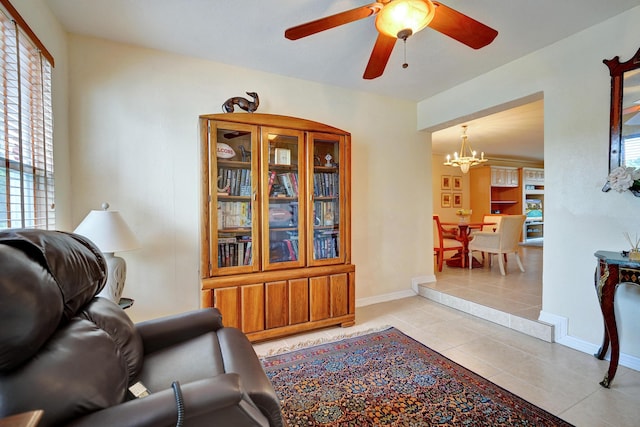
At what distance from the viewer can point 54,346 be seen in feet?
2.93

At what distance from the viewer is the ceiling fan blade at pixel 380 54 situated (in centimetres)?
174

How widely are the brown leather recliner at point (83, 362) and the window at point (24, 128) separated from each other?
0.53 m

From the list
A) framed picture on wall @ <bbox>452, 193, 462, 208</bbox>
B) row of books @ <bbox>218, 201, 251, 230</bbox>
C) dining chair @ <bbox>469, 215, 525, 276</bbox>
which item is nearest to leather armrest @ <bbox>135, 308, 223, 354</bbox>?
row of books @ <bbox>218, 201, 251, 230</bbox>

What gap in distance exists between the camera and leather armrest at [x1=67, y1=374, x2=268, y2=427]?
81cm

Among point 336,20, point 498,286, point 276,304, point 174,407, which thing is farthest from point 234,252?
point 498,286

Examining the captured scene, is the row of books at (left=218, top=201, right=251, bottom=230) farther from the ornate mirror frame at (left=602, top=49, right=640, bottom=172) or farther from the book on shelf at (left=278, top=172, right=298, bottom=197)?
the ornate mirror frame at (left=602, top=49, right=640, bottom=172)

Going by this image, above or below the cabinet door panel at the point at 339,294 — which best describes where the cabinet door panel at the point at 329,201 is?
above

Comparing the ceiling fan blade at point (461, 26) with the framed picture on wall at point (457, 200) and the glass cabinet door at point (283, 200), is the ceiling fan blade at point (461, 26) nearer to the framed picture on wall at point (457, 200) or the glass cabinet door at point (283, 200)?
the glass cabinet door at point (283, 200)

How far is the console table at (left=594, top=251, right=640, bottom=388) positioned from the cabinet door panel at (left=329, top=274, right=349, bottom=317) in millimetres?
1894

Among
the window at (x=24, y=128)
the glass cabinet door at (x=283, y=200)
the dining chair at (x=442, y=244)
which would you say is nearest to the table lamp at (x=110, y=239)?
the window at (x=24, y=128)

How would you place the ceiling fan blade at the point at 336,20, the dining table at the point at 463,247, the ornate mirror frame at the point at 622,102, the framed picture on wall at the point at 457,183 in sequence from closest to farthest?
the ceiling fan blade at the point at 336,20
the ornate mirror frame at the point at 622,102
the dining table at the point at 463,247
the framed picture on wall at the point at 457,183

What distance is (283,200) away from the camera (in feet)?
8.83

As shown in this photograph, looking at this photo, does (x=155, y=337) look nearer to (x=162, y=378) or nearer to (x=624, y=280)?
(x=162, y=378)

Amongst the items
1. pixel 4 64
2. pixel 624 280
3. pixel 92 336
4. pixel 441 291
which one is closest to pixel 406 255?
pixel 441 291
